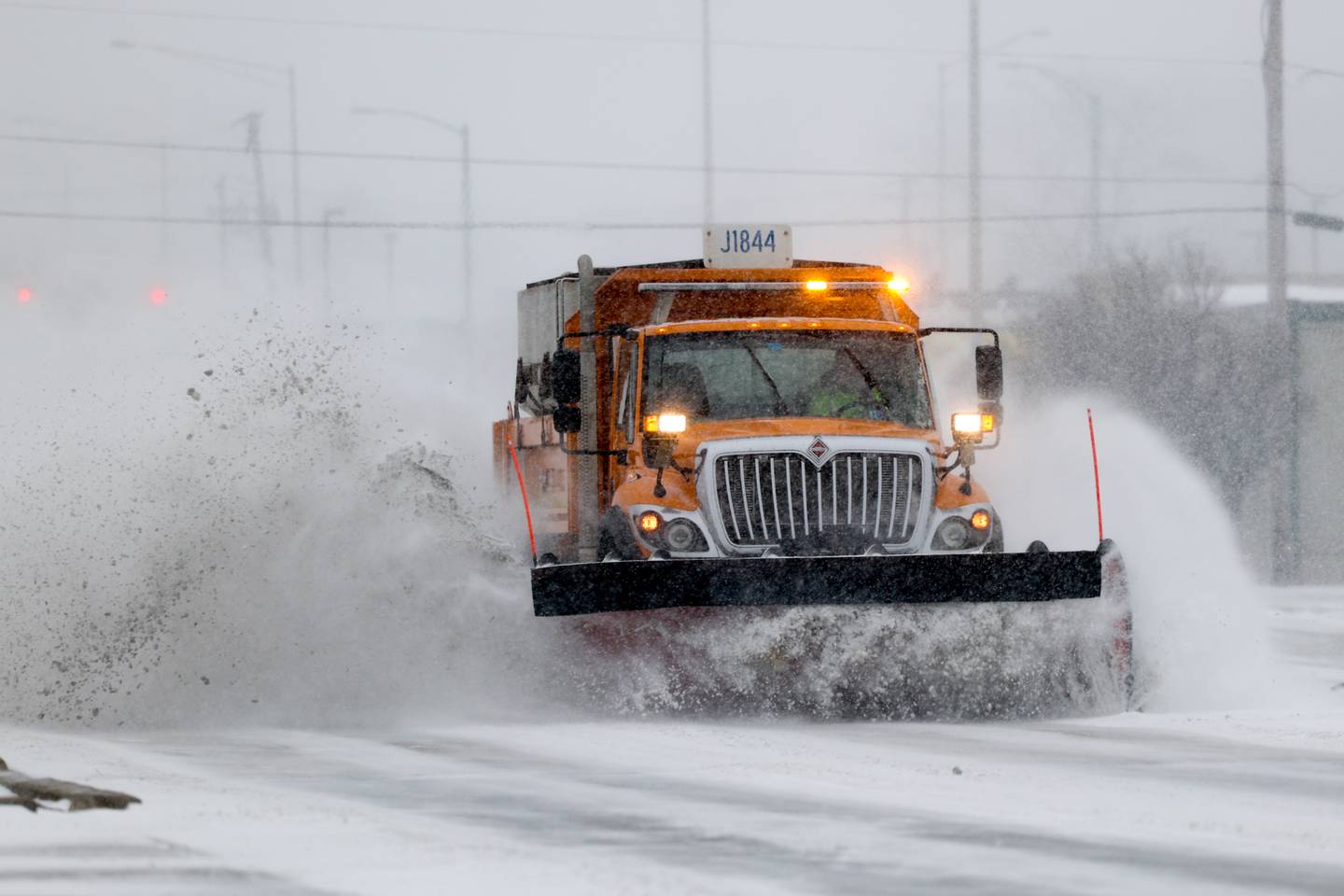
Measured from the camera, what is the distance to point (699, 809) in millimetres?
8422

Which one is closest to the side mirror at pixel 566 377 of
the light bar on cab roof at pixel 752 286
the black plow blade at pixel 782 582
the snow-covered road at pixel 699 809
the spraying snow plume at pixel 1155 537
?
the light bar on cab roof at pixel 752 286

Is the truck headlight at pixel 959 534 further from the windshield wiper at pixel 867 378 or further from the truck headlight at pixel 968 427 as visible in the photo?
the windshield wiper at pixel 867 378

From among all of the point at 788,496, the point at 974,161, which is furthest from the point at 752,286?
the point at 974,161

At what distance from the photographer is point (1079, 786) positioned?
905 centimetres

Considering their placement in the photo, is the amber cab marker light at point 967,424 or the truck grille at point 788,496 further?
the amber cab marker light at point 967,424

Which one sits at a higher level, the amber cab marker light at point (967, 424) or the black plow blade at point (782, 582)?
the amber cab marker light at point (967, 424)

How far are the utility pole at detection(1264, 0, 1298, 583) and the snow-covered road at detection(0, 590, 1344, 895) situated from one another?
18304 mm

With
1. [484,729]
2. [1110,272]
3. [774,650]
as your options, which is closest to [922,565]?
[774,650]

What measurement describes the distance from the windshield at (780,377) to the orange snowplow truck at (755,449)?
0.04 ft

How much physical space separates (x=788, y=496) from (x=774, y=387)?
110cm

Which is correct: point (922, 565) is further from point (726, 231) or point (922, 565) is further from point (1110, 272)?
point (1110, 272)

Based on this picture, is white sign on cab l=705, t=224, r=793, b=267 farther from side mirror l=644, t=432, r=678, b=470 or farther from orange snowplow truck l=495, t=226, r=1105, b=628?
side mirror l=644, t=432, r=678, b=470

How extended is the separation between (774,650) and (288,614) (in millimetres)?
3047

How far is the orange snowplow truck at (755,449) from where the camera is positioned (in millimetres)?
11727
